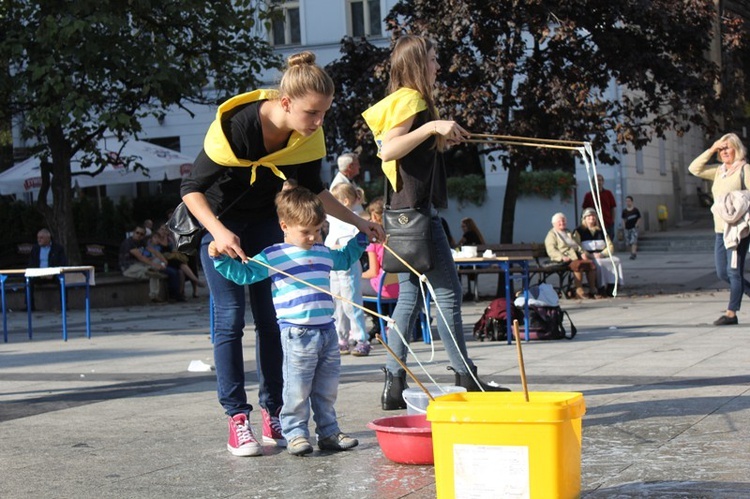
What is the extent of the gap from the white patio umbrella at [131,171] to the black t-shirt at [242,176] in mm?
17840

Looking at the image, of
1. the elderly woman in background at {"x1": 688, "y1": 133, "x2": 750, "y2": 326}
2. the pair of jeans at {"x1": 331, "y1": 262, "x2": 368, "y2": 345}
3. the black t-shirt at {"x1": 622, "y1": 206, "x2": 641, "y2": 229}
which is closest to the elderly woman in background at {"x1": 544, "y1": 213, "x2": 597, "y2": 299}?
the elderly woman in background at {"x1": 688, "y1": 133, "x2": 750, "y2": 326}

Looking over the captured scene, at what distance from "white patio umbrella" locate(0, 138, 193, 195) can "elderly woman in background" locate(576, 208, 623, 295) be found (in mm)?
8973

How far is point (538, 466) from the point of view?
12.5ft

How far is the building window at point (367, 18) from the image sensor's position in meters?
34.6

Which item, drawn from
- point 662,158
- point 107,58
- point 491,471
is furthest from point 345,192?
point 662,158

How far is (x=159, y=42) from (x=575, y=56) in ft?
21.3

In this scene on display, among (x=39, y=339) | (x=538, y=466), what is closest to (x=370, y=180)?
(x=39, y=339)

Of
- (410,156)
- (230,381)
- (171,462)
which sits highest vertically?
(410,156)

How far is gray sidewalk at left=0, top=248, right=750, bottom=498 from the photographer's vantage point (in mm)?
4727

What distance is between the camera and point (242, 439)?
539 cm

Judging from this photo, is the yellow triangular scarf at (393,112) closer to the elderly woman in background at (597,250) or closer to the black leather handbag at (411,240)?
the black leather handbag at (411,240)

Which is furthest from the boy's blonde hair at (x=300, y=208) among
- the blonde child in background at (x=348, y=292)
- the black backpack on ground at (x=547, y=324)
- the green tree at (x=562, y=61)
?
the green tree at (x=562, y=61)

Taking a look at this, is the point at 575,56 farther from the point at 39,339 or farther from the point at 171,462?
the point at 171,462

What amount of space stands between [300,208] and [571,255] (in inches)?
463
